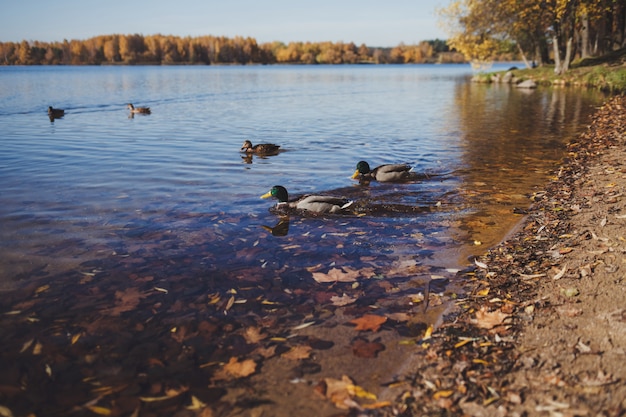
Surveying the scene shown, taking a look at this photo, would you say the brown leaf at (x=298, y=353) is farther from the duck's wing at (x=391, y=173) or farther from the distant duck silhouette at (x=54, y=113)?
the distant duck silhouette at (x=54, y=113)

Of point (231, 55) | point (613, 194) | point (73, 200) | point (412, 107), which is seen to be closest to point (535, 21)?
point (412, 107)

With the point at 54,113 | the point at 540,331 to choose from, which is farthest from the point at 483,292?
the point at 54,113

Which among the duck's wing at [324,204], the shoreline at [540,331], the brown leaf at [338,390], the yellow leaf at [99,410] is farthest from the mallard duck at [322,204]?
the yellow leaf at [99,410]

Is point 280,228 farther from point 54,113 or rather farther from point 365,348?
point 54,113

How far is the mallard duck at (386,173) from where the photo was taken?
11.3 meters

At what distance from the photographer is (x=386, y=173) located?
1125 cm

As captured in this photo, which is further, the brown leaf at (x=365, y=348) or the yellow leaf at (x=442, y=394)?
the brown leaf at (x=365, y=348)

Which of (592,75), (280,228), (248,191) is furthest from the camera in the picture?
(592,75)

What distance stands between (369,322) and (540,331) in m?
1.58

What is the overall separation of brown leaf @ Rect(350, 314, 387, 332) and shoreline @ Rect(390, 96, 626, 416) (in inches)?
22.8

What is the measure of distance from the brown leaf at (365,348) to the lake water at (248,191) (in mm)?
1634

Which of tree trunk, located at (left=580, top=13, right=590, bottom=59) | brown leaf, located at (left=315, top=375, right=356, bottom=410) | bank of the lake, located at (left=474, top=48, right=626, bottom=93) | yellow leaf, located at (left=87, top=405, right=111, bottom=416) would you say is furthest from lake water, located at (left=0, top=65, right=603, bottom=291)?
tree trunk, located at (left=580, top=13, right=590, bottom=59)

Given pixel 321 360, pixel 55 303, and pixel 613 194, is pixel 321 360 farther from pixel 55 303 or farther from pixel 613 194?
pixel 613 194

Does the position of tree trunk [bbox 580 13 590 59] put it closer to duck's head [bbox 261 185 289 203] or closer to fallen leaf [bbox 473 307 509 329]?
duck's head [bbox 261 185 289 203]
